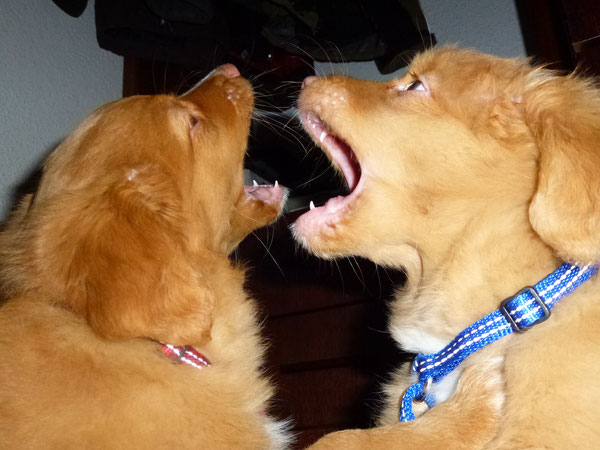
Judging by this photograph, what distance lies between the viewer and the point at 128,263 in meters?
1.44

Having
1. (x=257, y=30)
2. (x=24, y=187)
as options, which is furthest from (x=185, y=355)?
(x=257, y=30)

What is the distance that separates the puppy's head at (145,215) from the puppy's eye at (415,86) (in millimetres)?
662

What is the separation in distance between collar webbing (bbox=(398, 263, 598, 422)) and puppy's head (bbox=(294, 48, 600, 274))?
123mm

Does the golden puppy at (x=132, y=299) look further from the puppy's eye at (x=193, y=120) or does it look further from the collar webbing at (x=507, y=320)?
the collar webbing at (x=507, y=320)

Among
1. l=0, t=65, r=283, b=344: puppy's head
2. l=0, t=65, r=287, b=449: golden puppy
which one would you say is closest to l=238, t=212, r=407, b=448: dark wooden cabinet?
l=0, t=65, r=283, b=344: puppy's head

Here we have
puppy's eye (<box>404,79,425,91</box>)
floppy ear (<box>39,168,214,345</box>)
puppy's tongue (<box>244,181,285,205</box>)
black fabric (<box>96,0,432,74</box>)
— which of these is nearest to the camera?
floppy ear (<box>39,168,214,345</box>)

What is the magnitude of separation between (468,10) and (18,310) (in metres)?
4.32

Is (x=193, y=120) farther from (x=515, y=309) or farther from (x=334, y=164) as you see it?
(x=515, y=309)

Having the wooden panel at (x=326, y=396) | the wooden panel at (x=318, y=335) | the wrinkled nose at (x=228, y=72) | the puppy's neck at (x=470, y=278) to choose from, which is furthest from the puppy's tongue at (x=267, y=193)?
the wooden panel at (x=326, y=396)

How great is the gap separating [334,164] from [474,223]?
2.04ft

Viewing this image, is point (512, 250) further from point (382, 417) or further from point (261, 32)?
point (261, 32)

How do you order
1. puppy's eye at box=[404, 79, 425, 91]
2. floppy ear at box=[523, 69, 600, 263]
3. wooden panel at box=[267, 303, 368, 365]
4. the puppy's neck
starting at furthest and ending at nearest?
wooden panel at box=[267, 303, 368, 365], puppy's eye at box=[404, 79, 425, 91], the puppy's neck, floppy ear at box=[523, 69, 600, 263]

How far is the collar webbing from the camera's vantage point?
1404mm

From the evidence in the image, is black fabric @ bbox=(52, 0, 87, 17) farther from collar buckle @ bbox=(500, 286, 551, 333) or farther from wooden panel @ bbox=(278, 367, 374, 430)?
collar buckle @ bbox=(500, 286, 551, 333)
